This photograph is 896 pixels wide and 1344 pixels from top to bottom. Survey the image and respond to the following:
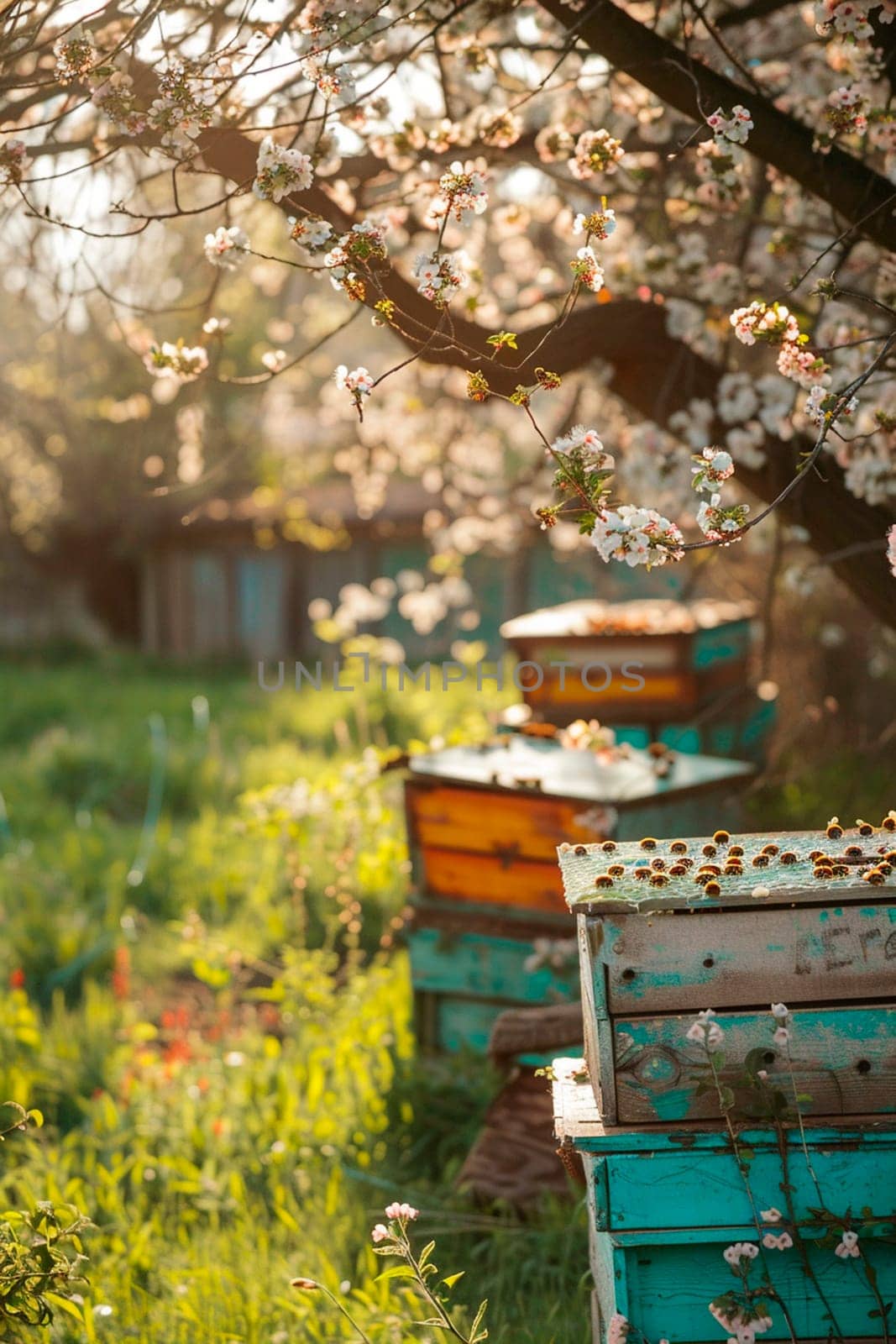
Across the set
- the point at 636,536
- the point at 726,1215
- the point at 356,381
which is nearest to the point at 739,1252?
the point at 726,1215

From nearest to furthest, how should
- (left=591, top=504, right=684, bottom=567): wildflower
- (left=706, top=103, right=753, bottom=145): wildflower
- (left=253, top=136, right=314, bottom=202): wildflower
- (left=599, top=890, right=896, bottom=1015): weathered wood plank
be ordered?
(left=599, top=890, right=896, bottom=1015): weathered wood plank < (left=591, top=504, right=684, bottom=567): wildflower < (left=253, top=136, right=314, bottom=202): wildflower < (left=706, top=103, right=753, bottom=145): wildflower

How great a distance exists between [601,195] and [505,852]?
206 cm

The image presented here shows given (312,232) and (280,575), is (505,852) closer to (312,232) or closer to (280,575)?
(312,232)

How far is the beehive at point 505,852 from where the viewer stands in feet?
13.0

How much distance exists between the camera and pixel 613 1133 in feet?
7.23

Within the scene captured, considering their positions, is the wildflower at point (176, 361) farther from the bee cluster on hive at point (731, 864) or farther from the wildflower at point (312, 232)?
the bee cluster on hive at point (731, 864)

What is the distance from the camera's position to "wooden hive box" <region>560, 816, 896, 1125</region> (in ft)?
7.28

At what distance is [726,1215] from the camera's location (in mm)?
2229

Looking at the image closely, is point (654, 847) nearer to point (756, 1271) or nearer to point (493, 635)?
point (756, 1271)

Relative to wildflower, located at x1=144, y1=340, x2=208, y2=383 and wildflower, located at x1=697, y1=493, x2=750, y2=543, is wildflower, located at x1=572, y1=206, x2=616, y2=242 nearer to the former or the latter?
wildflower, located at x1=697, y1=493, x2=750, y2=543

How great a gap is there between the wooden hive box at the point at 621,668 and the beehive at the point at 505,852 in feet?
4.08

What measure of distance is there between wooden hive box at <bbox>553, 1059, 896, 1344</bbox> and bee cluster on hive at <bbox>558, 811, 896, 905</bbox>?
40 centimetres

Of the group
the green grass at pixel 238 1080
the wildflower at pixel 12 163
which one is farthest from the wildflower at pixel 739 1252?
the wildflower at pixel 12 163

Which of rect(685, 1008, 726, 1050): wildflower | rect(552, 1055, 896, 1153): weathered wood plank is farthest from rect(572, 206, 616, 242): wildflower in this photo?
rect(552, 1055, 896, 1153): weathered wood plank
